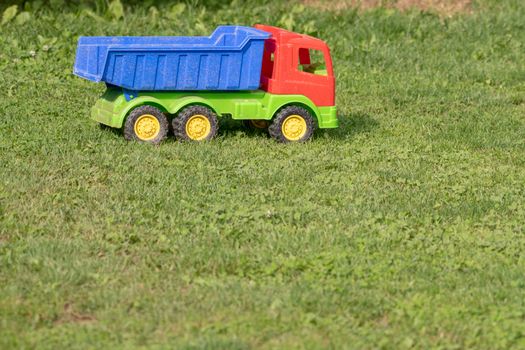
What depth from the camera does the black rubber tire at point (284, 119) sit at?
342 inches

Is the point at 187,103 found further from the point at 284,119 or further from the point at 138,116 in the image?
the point at 284,119

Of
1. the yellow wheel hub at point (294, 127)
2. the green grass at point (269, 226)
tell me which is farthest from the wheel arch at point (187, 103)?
the yellow wheel hub at point (294, 127)

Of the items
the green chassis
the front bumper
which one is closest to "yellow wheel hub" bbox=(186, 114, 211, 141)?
the green chassis

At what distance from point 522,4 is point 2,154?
8217 mm

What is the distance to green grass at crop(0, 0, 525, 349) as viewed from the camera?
17.3ft

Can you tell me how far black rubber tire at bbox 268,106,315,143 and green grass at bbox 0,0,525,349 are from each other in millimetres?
130

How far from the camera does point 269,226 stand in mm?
6609

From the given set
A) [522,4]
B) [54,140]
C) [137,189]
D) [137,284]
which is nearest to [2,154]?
[54,140]

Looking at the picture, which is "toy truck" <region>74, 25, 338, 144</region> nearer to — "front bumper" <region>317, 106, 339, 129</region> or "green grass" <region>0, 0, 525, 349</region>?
"front bumper" <region>317, 106, 339, 129</region>

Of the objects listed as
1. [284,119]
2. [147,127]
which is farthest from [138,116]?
[284,119]

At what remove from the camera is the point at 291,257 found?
20.0 feet

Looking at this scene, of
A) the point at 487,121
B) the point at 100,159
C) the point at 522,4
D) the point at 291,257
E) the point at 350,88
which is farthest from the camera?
the point at 522,4

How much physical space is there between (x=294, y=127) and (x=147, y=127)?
122cm

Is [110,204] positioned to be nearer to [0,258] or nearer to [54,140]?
[0,258]
